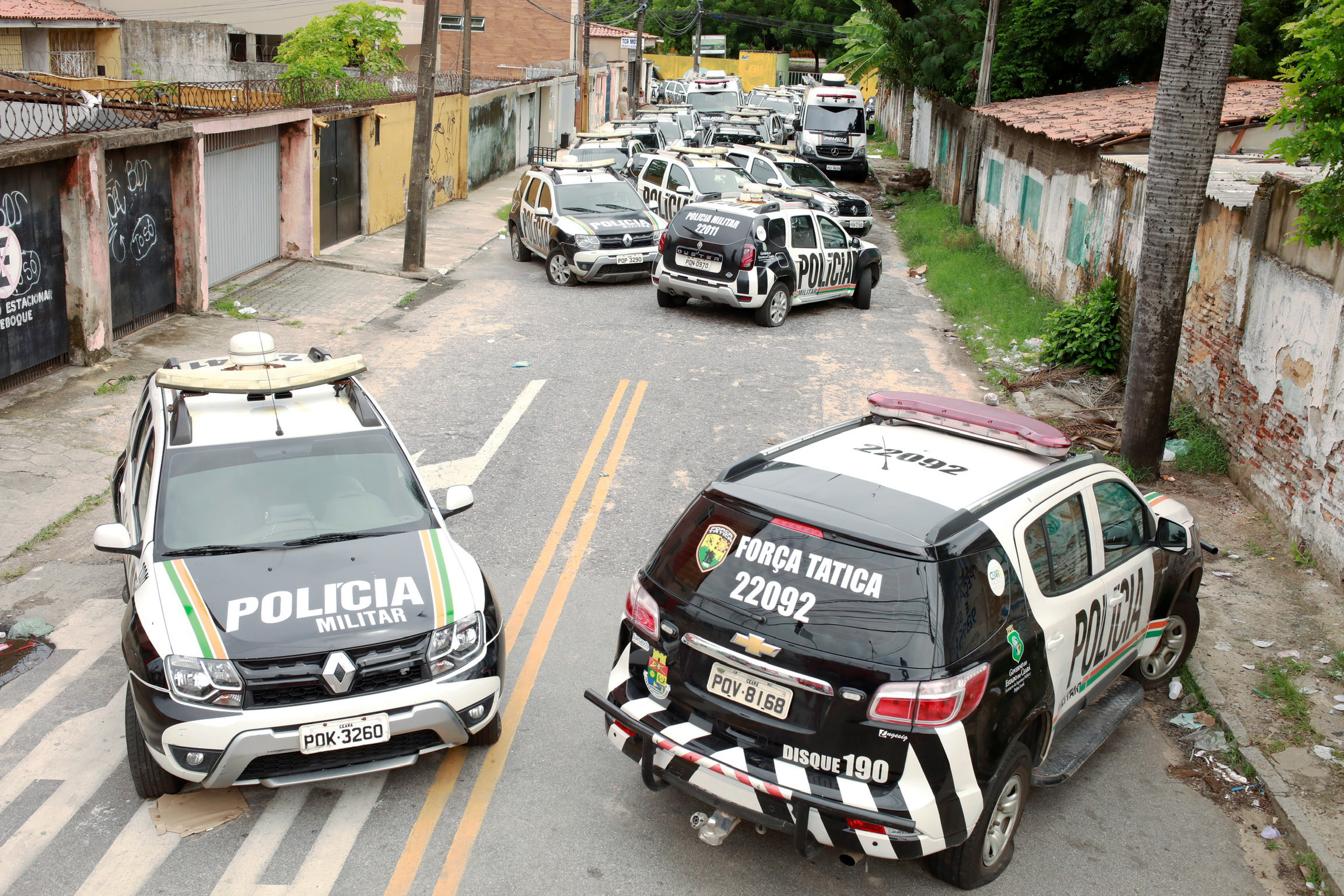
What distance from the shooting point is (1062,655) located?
17.6 feet

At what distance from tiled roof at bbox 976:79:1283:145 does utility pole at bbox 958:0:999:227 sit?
0.63m

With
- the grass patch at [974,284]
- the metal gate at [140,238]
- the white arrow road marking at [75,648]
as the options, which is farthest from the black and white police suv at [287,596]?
the grass patch at [974,284]

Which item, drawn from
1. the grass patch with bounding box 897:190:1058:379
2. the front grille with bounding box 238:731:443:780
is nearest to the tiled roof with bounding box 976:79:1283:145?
the grass patch with bounding box 897:190:1058:379

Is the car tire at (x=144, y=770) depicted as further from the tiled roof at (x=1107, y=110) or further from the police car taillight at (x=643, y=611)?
the tiled roof at (x=1107, y=110)

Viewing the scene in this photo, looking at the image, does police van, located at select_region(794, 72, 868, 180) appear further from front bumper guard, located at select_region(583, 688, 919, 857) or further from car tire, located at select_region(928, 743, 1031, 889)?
front bumper guard, located at select_region(583, 688, 919, 857)

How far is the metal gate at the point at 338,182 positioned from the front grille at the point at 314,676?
16940 mm

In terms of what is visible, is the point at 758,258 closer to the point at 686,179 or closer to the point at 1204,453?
the point at 686,179

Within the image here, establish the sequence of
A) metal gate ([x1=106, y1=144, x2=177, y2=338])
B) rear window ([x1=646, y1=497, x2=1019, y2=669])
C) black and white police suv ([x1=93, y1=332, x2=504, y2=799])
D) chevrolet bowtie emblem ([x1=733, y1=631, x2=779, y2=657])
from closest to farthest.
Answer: rear window ([x1=646, y1=497, x2=1019, y2=669]) < chevrolet bowtie emblem ([x1=733, y1=631, x2=779, y2=657]) < black and white police suv ([x1=93, y1=332, x2=504, y2=799]) < metal gate ([x1=106, y1=144, x2=177, y2=338])

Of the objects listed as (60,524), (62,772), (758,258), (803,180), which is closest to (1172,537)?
(62,772)

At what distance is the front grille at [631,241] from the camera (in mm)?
19375

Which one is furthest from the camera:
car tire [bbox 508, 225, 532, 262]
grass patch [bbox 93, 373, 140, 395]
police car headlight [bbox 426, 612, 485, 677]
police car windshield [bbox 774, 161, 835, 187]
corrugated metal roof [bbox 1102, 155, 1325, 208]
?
police car windshield [bbox 774, 161, 835, 187]

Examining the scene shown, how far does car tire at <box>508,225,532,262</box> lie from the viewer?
21.9 m

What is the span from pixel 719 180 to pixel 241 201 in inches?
373

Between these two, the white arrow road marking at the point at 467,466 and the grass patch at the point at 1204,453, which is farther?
the grass patch at the point at 1204,453
